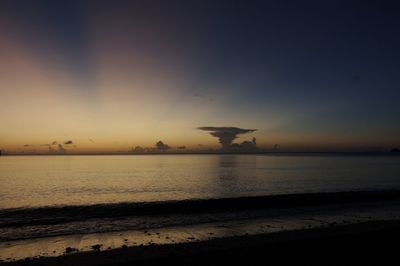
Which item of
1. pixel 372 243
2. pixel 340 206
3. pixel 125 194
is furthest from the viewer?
pixel 125 194

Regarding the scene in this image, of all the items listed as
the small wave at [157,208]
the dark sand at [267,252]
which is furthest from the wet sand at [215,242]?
the small wave at [157,208]

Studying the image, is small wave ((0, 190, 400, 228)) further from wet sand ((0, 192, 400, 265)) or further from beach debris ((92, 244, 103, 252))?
beach debris ((92, 244, 103, 252))

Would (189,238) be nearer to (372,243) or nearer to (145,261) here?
(145,261)

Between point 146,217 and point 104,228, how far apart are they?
546 centimetres

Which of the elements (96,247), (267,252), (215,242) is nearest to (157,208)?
(96,247)

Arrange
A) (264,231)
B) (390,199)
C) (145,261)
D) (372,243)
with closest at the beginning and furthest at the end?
(145,261) → (372,243) → (264,231) → (390,199)

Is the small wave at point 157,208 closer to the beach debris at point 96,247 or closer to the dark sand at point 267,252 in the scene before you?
the beach debris at point 96,247

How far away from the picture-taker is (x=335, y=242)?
52.6ft

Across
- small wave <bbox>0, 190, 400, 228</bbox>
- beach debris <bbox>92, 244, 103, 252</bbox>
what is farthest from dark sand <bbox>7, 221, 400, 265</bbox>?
small wave <bbox>0, 190, 400, 228</bbox>

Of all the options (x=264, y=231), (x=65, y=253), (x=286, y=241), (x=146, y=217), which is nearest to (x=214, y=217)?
(x=146, y=217)

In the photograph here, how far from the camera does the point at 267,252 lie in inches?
560

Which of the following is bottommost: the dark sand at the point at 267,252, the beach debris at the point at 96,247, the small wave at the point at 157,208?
the small wave at the point at 157,208

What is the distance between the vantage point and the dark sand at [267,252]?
13.0 m

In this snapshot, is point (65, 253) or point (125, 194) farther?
point (125, 194)
